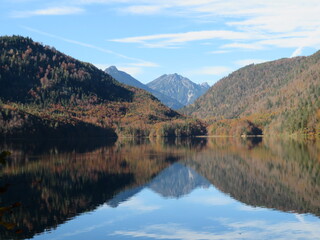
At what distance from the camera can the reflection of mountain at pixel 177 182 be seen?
64769 millimetres

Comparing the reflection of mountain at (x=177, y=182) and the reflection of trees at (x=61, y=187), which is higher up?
the reflection of trees at (x=61, y=187)

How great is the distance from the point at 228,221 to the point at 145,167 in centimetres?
4997

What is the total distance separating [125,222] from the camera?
44.3m

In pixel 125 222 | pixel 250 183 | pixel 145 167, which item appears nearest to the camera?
pixel 125 222

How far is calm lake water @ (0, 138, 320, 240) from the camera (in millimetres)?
40125

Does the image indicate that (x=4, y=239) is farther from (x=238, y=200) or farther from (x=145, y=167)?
(x=145, y=167)

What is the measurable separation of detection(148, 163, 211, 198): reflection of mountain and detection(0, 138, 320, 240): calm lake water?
167 mm

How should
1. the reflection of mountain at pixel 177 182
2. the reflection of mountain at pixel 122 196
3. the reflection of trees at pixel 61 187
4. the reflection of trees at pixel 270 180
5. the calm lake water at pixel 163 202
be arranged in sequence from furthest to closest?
the reflection of mountain at pixel 177 182 < the reflection of mountain at pixel 122 196 < the reflection of trees at pixel 270 180 < the reflection of trees at pixel 61 187 < the calm lake water at pixel 163 202

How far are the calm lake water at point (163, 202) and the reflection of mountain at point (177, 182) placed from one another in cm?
17

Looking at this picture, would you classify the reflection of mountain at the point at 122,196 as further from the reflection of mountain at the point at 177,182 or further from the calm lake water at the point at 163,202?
the reflection of mountain at the point at 177,182

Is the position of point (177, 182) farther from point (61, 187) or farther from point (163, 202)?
point (61, 187)

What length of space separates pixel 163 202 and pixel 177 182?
46.9ft

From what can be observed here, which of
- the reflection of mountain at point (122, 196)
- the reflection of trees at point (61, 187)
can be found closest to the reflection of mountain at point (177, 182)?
the reflection of trees at point (61, 187)

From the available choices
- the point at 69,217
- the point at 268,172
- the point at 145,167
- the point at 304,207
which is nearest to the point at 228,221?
Answer: the point at 304,207
